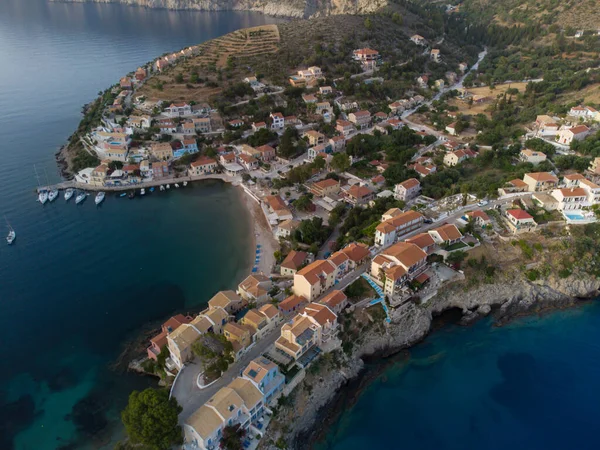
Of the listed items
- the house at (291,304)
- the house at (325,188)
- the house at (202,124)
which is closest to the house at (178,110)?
the house at (202,124)

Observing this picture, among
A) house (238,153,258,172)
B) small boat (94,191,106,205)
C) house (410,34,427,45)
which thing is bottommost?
small boat (94,191,106,205)

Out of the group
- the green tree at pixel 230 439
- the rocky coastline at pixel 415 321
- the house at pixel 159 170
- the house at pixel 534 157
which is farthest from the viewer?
the house at pixel 159 170

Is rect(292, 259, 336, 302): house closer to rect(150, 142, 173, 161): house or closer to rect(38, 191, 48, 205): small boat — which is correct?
rect(150, 142, 173, 161): house

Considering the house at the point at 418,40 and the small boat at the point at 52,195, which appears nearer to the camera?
the small boat at the point at 52,195

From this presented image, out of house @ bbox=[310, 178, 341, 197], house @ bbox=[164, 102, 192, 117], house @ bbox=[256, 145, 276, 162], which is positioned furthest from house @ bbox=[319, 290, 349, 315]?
house @ bbox=[164, 102, 192, 117]

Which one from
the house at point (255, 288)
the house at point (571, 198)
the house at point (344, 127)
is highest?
the house at point (571, 198)

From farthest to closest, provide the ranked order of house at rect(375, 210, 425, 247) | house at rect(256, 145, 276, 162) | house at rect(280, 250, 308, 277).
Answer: house at rect(256, 145, 276, 162)
house at rect(375, 210, 425, 247)
house at rect(280, 250, 308, 277)

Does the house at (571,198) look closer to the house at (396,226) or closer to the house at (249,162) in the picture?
the house at (396,226)

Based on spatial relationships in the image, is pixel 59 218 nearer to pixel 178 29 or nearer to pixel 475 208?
pixel 475 208
